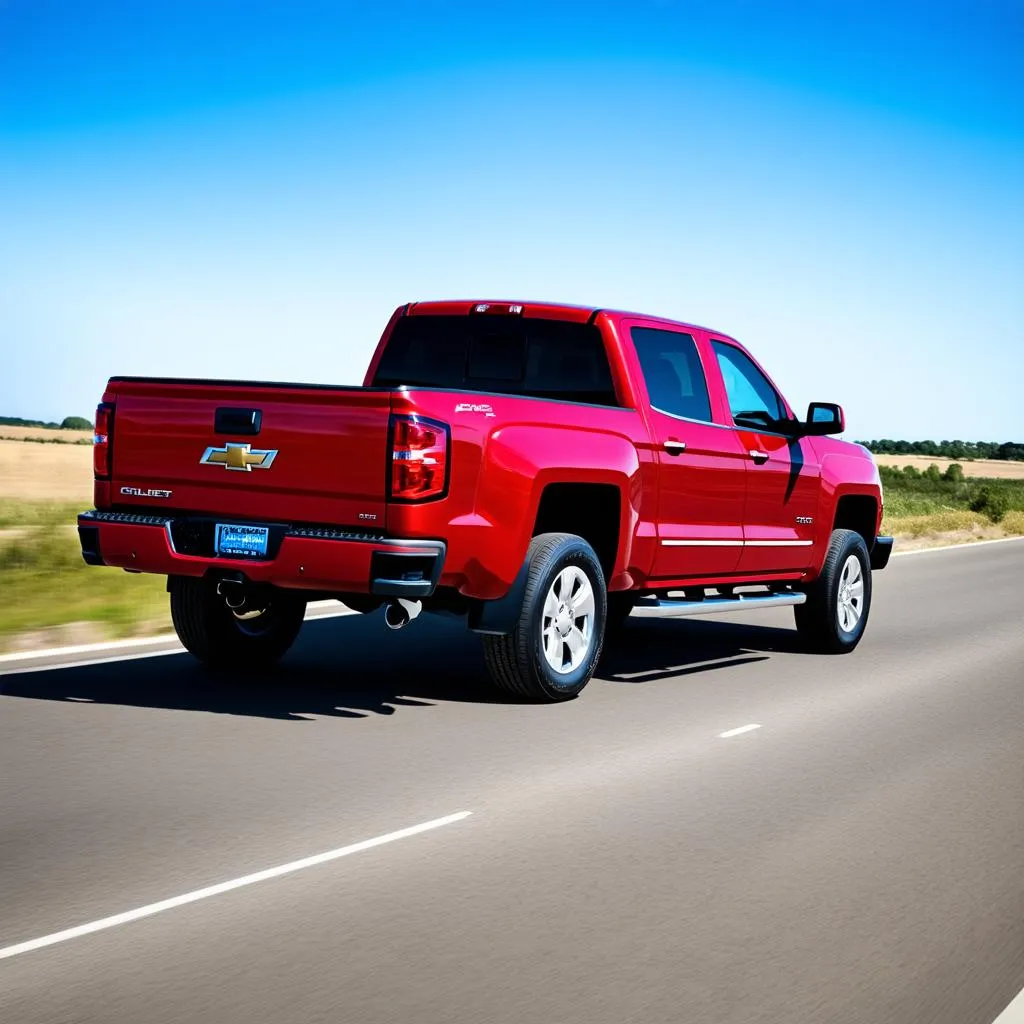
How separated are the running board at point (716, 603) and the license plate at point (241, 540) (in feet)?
8.71

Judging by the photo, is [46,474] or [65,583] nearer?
[65,583]

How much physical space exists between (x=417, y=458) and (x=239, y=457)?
1051 mm

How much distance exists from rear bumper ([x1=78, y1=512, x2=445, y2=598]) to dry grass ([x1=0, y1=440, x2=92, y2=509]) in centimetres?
2187

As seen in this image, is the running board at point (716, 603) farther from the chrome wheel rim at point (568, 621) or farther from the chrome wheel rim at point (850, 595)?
the chrome wheel rim at point (568, 621)

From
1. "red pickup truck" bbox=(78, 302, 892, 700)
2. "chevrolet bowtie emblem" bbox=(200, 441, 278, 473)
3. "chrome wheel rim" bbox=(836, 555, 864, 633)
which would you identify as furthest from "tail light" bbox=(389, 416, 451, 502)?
"chrome wheel rim" bbox=(836, 555, 864, 633)

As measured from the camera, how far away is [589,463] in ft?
30.2

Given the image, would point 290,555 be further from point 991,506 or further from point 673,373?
point 991,506

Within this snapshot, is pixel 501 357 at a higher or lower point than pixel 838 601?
higher

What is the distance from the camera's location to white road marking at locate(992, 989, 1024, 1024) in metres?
4.18

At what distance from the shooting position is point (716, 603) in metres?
10.6

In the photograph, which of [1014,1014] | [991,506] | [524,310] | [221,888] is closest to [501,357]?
A: [524,310]

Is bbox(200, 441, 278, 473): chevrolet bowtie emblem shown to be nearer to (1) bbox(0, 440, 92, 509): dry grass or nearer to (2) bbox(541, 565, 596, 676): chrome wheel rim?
(2) bbox(541, 565, 596, 676): chrome wheel rim

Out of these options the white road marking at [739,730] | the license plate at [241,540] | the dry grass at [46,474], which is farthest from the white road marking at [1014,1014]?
the dry grass at [46,474]

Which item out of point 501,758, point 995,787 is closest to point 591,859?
point 501,758
